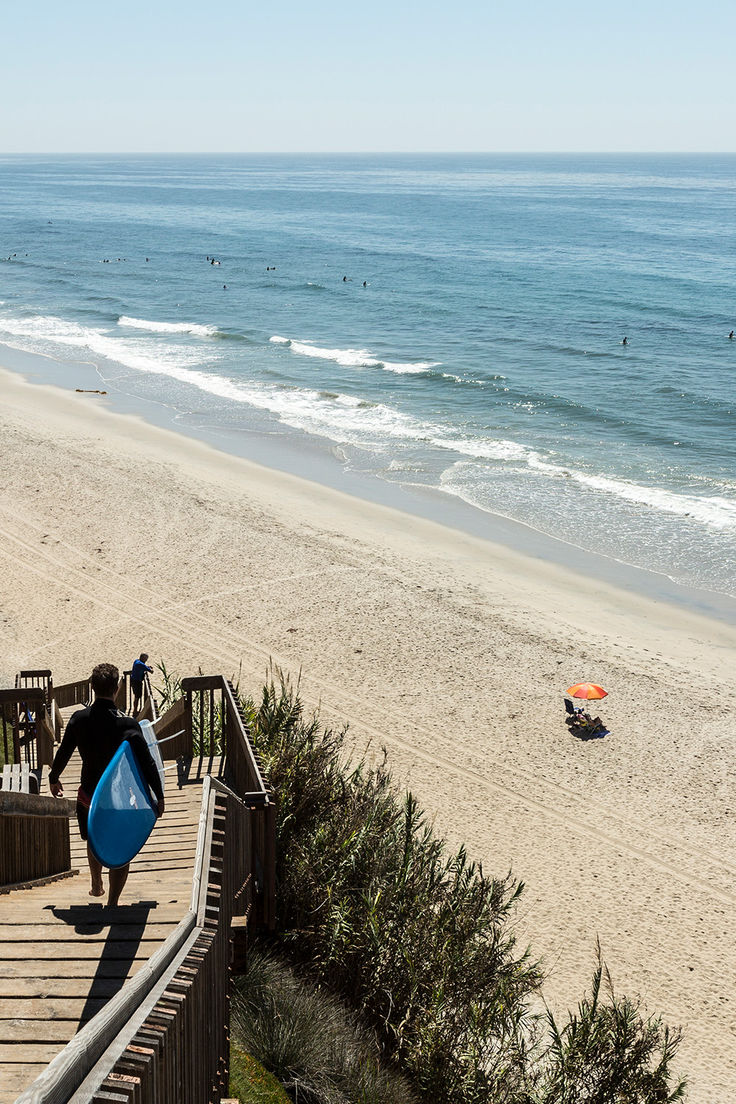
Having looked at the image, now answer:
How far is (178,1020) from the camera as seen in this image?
11.3 ft

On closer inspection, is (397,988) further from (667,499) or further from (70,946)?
(667,499)

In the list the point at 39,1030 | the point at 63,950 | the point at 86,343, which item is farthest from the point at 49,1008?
the point at 86,343

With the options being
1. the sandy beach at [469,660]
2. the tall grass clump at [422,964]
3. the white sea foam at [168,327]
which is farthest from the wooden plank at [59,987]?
the white sea foam at [168,327]

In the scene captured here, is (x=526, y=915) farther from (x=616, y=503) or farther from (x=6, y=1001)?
(x=616, y=503)

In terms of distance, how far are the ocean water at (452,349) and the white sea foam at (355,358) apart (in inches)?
8.1

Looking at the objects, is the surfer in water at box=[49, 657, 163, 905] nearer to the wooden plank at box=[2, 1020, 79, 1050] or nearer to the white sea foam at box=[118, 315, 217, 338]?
the wooden plank at box=[2, 1020, 79, 1050]

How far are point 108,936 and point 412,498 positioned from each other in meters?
21.8

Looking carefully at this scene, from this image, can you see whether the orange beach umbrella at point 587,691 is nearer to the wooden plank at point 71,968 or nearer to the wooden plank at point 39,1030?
the wooden plank at point 71,968

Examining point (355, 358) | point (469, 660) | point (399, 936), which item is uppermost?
point (355, 358)

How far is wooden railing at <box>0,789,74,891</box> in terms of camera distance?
17.4 feet

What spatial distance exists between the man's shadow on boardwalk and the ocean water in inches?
703

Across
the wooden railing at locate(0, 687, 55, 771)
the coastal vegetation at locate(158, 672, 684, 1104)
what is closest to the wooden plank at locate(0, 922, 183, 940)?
the coastal vegetation at locate(158, 672, 684, 1104)

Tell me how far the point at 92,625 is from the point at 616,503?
14208 millimetres

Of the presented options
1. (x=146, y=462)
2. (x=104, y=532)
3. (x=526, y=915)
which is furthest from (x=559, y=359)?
(x=526, y=915)
